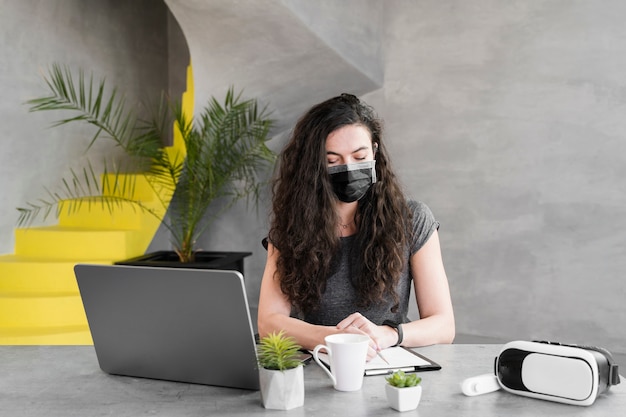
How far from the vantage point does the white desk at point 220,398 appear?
121cm

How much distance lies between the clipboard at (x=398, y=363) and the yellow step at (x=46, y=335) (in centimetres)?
262

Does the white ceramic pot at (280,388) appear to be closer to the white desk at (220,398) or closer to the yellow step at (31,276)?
the white desk at (220,398)

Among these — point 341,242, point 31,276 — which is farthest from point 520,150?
point 31,276

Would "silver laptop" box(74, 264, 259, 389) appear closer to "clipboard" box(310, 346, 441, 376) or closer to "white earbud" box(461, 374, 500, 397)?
"clipboard" box(310, 346, 441, 376)

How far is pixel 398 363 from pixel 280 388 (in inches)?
14.7

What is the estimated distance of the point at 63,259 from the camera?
14.8ft

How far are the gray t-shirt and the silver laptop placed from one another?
26.8 inches

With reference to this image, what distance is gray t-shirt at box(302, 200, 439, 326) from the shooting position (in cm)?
197

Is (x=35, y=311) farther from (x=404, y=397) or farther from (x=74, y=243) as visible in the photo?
(x=404, y=397)

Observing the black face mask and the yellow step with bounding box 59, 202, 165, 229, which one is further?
the yellow step with bounding box 59, 202, 165, 229

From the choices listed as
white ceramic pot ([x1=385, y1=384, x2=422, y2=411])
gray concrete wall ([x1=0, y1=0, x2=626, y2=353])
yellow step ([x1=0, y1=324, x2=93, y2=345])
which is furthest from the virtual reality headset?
gray concrete wall ([x1=0, y1=0, x2=626, y2=353])

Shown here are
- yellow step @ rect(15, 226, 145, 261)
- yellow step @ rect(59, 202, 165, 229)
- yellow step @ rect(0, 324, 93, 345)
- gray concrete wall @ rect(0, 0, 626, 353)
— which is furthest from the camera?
yellow step @ rect(59, 202, 165, 229)

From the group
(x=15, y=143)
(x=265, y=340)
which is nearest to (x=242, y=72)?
(x=15, y=143)

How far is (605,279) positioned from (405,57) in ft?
7.14
